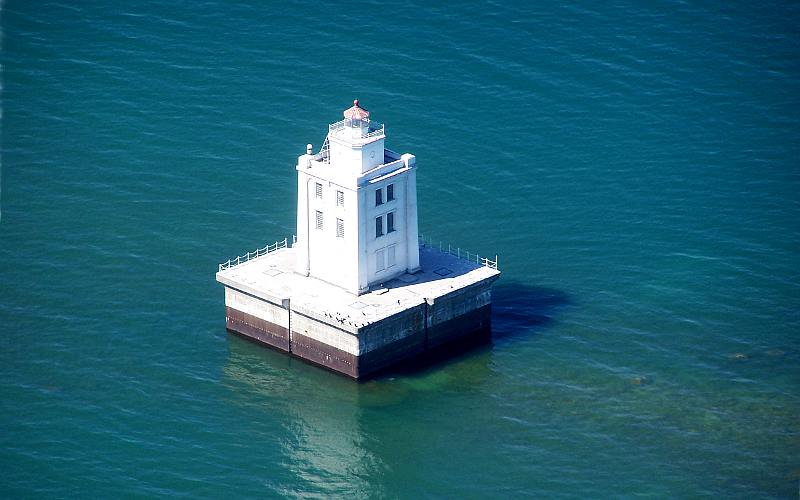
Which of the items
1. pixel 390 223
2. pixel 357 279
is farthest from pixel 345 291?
pixel 390 223

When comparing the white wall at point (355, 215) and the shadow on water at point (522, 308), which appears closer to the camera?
the white wall at point (355, 215)

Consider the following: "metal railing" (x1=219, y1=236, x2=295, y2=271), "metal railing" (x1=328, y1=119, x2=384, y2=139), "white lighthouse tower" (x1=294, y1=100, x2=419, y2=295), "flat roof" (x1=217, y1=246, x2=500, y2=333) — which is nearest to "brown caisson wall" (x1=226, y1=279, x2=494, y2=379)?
"flat roof" (x1=217, y1=246, x2=500, y2=333)

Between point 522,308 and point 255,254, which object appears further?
point 255,254

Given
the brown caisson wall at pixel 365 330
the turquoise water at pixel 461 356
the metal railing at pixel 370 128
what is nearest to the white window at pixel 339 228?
the brown caisson wall at pixel 365 330

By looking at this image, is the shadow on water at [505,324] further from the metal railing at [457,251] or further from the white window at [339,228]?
the white window at [339,228]

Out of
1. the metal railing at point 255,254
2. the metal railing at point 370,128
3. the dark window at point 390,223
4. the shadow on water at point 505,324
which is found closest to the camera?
the metal railing at point 370,128

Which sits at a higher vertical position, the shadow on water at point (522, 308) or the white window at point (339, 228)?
the white window at point (339, 228)

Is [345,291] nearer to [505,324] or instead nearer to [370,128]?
[370,128]
